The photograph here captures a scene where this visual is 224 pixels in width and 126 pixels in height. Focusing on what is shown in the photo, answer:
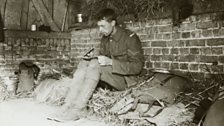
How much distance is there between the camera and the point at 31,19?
589 centimetres

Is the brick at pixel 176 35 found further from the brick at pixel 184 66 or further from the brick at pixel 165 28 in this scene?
the brick at pixel 184 66

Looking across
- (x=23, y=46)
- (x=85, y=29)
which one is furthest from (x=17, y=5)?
(x=85, y=29)

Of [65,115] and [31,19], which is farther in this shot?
[31,19]

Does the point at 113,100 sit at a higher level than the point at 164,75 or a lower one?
lower

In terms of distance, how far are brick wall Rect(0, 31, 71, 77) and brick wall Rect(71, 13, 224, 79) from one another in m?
2.08

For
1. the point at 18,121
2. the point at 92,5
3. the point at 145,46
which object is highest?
the point at 92,5

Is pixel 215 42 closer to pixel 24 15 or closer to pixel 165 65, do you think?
pixel 165 65

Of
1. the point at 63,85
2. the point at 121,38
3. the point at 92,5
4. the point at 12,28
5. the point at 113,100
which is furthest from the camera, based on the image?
the point at 12,28

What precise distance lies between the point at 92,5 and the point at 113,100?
2284 millimetres

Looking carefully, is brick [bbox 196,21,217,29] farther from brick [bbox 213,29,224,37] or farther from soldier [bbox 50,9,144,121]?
soldier [bbox 50,9,144,121]

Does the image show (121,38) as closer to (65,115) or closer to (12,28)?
(65,115)

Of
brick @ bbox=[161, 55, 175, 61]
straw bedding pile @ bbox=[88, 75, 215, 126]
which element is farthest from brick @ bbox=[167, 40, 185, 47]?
straw bedding pile @ bbox=[88, 75, 215, 126]

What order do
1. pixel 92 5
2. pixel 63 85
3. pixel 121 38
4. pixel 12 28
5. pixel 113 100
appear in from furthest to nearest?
pixel 12 28, pixel 92 5, pixel 63 85, pixel 121 38, pixel 113 100

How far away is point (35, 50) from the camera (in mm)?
5883
